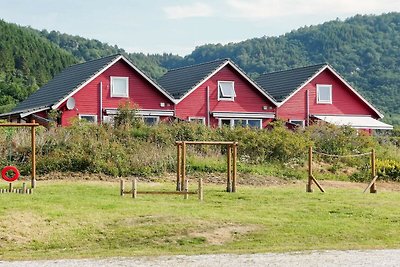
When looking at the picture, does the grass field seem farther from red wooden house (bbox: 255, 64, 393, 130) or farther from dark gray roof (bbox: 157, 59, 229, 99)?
red wooden house (bbox: 255, 64, 393, 130)

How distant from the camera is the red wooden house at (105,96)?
4860 centimetres

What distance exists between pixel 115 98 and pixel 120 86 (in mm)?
773

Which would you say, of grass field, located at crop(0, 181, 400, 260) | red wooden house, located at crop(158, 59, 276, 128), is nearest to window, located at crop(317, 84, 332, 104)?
red wooden house, located at crop(158, 59, 276, 128)

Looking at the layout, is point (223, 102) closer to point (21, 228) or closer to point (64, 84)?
point (64, 84)

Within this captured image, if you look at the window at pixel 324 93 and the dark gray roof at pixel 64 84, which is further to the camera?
the window at pixel 324 93

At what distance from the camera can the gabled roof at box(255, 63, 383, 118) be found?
55031 mm

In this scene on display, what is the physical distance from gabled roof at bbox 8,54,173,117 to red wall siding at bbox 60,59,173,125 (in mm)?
358

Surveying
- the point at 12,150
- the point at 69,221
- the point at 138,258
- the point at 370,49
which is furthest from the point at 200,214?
the point at 370,49

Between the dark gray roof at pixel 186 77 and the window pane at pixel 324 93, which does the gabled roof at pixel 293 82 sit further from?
the dark gray roof at pixel 186 77

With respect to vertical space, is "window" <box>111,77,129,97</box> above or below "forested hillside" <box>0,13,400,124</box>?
below

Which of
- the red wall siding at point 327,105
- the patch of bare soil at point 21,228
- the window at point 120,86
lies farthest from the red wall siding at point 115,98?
the patch of bare soil at point 21,228

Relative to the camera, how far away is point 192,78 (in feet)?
179

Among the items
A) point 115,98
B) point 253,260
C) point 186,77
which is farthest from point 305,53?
point 253,260

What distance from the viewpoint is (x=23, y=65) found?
90562 mm
